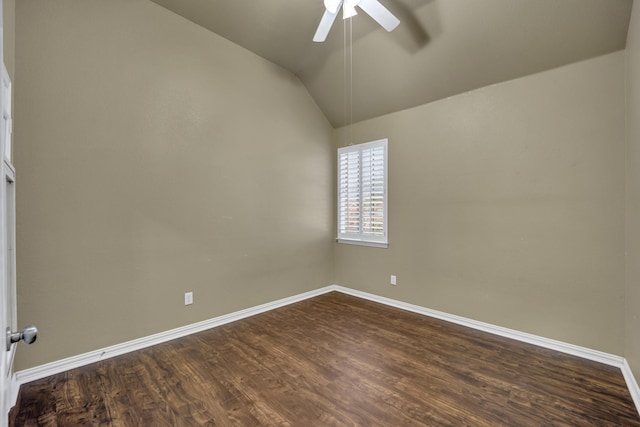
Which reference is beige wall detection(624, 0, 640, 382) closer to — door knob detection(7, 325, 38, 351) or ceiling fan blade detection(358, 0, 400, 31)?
ceiling fan blade detection(358, 0, 400, 31)

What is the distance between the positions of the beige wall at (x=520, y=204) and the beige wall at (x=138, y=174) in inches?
63.8

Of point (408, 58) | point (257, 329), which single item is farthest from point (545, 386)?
Answer: point (408, 58)

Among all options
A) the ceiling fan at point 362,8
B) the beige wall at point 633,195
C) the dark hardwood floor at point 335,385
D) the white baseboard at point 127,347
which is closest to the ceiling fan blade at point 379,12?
the ceiling fan at point 362,8

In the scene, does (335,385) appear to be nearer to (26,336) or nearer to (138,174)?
(26,336)

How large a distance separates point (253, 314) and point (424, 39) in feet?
11.3

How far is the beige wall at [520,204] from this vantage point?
8.16 feet

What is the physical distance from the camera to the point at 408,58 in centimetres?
319

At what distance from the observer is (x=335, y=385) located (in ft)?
7.13

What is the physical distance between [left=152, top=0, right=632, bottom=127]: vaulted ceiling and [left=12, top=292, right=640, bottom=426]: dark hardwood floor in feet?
8.49

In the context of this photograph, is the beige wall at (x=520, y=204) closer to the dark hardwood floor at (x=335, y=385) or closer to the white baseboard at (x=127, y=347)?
the dark hardwood floor at (x=335, y=385)

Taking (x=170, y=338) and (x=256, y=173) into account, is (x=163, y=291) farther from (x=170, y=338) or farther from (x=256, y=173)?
(x=256, y=173)

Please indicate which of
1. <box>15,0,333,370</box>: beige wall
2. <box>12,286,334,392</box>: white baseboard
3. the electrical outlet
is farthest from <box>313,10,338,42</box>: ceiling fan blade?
<box>12,286,334,392</box>: white baseboard

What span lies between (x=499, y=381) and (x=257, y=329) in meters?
2.18

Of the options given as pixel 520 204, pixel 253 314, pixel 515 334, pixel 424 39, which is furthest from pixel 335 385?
pixel 424 39
